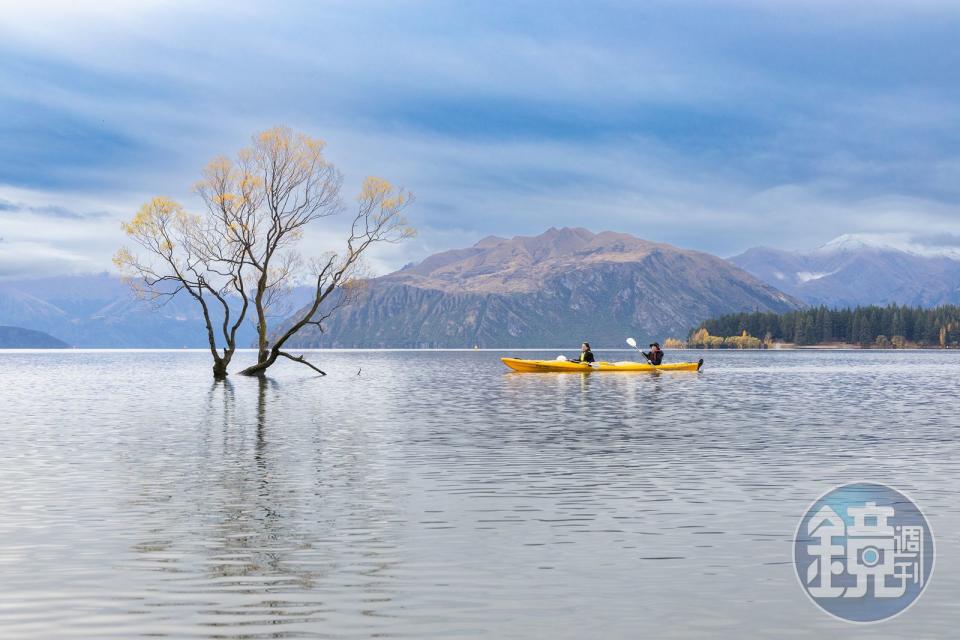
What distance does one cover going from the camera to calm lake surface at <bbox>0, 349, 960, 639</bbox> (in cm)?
1360

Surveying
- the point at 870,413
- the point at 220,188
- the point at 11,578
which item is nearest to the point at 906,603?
the point at 11,578

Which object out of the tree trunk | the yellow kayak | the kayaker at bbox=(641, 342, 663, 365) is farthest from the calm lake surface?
the kayaker at bbox=(641, 342, 663, 365)

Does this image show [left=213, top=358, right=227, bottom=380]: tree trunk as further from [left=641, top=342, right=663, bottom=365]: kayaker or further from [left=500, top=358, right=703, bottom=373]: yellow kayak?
[left=641, top=342, right=663, bottom=365]: kayaker

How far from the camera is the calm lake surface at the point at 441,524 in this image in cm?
1360

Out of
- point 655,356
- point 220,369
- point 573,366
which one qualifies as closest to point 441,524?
point 220,369

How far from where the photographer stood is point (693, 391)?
78.9 m

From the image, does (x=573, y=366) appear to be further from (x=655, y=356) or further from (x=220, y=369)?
(x=220, y=369)

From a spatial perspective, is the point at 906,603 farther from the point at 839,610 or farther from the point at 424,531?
the point at 424,531

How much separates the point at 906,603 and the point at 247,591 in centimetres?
972

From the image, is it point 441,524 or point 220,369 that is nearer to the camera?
point 441,524

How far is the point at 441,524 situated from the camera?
20.8 m

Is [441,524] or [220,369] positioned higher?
[220,369]

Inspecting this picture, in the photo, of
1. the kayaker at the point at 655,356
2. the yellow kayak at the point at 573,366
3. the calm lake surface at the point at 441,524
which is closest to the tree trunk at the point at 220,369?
the yellow kayak at the point at 573,366

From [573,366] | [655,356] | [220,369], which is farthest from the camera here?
[655,356]
